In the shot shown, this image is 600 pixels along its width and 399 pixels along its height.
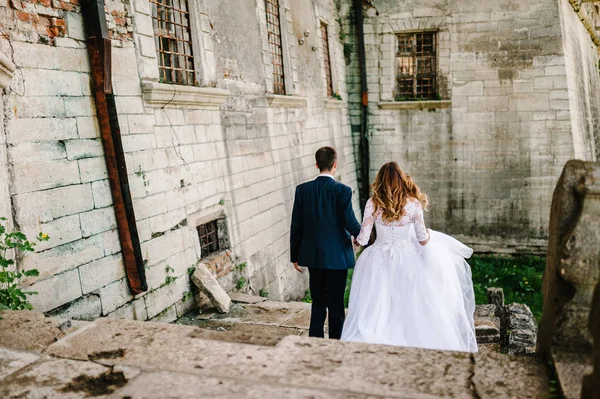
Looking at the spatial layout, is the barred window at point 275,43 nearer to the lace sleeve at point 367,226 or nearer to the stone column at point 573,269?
the lace sleeve at point 367,226

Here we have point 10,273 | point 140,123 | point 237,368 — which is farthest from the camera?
point 140,123

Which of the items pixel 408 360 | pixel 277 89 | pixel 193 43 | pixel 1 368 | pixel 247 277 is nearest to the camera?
pixel 408 360

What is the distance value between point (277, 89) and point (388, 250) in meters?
5.09

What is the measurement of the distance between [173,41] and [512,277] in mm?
8573

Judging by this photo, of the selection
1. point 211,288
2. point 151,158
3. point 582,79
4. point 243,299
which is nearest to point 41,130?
point 151,158

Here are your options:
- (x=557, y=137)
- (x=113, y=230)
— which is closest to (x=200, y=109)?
(x=113, y=230)

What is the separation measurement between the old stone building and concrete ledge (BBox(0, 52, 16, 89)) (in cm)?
3

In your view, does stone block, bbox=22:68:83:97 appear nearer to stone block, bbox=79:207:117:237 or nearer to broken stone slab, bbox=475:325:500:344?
stone block, bbox=79:207:117:237

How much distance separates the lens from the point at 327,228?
15.2 ft

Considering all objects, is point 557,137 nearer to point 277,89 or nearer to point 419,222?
point 277,89

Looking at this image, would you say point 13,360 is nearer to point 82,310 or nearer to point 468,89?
point 82,310

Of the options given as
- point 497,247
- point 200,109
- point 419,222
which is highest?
point 200,109

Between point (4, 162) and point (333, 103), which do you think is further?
point (333, 103)

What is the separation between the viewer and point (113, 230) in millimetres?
4934
